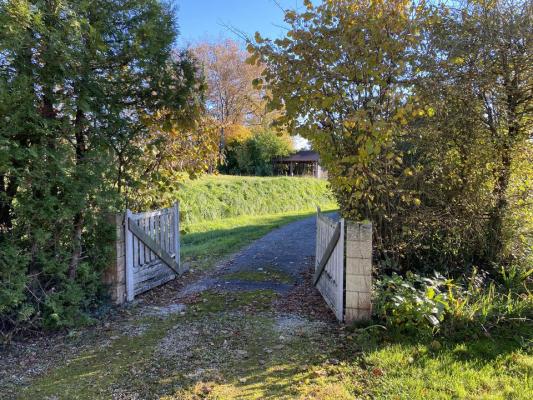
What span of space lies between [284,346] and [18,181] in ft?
10.8

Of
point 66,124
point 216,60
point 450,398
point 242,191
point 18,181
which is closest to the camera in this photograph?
point 450,398

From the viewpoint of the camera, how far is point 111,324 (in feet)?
15.7

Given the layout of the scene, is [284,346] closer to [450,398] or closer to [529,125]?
[450,398]

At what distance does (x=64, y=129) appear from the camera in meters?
4.44

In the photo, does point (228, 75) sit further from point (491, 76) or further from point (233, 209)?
point (491, 76)

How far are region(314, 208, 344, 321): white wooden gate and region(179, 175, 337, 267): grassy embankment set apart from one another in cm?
305

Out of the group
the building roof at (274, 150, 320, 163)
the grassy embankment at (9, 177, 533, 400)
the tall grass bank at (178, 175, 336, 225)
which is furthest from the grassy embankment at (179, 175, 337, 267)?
the building roof at (274, 150, 320, 163)

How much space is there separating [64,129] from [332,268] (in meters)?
3.78

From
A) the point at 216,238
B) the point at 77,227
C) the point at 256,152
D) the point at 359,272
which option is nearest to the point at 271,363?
the point at 359,272

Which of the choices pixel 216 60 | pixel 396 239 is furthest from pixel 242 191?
pixel 216 60

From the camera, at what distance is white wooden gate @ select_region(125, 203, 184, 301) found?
18.3 ft

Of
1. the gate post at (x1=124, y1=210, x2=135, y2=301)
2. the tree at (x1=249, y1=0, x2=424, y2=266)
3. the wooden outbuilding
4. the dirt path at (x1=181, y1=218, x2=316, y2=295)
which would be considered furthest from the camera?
the wooden outbuilding

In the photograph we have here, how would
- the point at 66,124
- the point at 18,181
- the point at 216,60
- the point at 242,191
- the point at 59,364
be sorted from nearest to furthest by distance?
the point at 59,364
the point at 18,181
the point at 66,124
the point at 242,191
the point at 216,60

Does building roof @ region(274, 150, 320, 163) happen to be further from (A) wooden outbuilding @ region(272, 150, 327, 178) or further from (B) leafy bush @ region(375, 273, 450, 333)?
(B) leafy bush @ region(375, 273, 450, 333)
